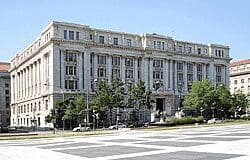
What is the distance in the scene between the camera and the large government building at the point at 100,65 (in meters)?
95.8

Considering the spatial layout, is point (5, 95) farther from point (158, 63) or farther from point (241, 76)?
point (241, 76)

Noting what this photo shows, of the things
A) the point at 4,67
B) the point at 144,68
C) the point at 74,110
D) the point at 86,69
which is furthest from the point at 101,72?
the point at 4,67

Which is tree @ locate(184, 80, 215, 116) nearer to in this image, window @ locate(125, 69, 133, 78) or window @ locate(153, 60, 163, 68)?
window @ locate(153, 60, 163, 68)

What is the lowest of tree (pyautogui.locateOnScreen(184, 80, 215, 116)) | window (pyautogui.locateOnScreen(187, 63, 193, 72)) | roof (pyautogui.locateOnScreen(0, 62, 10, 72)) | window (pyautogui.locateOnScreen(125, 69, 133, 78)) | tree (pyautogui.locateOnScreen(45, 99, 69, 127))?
tree (pyautogui.locateOnScreen(45, 99, 69, 127))

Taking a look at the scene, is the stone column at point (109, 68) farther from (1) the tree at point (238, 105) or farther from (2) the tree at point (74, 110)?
(1) the tree at point (238, 105)

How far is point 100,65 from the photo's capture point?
103 m

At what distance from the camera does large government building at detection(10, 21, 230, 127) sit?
3772 inches

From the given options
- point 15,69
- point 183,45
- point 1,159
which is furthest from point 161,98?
point 1,159

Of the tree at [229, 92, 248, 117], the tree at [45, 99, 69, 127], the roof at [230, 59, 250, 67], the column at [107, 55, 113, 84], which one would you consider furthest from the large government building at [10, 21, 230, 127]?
the roof at [230, 59, 250, 67]

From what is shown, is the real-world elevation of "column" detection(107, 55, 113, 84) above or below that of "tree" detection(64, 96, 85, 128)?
above

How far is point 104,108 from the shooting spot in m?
85.0

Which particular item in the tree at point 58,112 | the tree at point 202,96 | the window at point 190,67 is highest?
the window at point 190,67

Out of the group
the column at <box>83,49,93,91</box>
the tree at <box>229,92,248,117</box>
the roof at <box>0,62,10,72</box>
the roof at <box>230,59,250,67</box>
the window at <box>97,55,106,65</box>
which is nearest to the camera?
the column at <box>83,49,93,91</box>

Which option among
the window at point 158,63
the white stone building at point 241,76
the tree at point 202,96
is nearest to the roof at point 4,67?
the window at point 158,63
